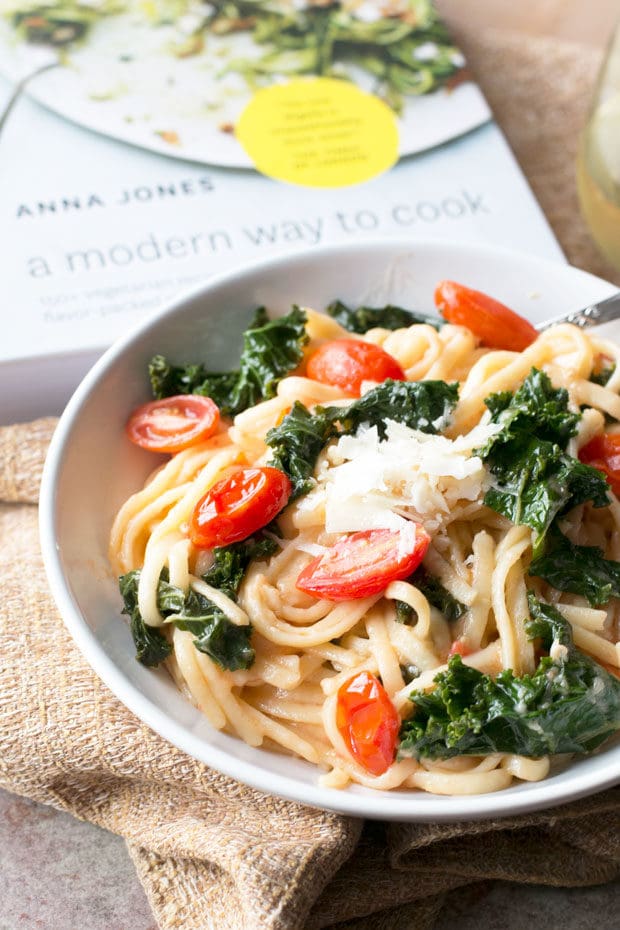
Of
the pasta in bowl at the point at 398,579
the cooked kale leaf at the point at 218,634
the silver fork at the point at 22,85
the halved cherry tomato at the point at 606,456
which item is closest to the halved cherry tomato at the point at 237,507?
the pasta in bowl at the point at 398,579

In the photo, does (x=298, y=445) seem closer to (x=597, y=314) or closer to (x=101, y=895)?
(x=597, y=314)

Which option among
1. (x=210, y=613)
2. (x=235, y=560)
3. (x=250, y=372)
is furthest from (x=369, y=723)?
(x=250, y=372)

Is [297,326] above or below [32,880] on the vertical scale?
above

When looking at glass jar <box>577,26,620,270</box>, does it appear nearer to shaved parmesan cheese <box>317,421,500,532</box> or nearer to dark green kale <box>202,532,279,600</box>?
shaved parmesan cheese <box>317,421,500,532</box>

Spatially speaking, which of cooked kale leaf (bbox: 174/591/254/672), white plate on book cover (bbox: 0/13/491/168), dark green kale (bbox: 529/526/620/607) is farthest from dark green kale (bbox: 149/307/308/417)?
white plate on book cover (bbox: 0/13/491/168)

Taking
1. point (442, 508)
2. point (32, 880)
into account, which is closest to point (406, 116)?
point (442, 508)

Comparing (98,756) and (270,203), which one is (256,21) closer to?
(270,203)
